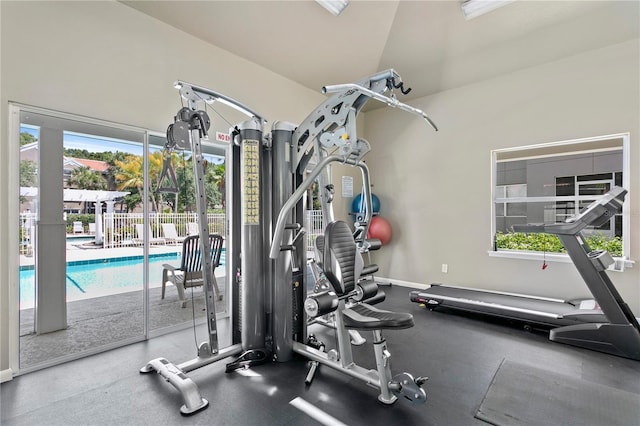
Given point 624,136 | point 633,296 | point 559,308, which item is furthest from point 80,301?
point 624,136

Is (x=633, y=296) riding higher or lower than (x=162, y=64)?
lower

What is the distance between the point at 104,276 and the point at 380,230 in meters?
3.83

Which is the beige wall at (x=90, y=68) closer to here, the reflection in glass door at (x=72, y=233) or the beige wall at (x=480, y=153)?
the reflection in glass door at (x=72, y=233)

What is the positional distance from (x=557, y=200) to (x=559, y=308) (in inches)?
58.4

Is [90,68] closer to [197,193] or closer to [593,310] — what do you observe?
[197,193]

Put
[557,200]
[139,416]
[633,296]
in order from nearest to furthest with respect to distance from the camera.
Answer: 1. [139,416]
2. [633,296]
3. [557,200]

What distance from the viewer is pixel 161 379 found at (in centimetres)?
230

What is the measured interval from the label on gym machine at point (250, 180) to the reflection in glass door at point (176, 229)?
0.85 meters

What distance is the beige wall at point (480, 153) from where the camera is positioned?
351cm

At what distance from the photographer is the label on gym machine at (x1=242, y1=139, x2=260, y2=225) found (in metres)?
2.56

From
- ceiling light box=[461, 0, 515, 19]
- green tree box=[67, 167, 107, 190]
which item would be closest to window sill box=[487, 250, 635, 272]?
ceiling light box=[461, 0, 515, 19]

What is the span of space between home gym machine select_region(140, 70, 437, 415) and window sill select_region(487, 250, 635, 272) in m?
2.66

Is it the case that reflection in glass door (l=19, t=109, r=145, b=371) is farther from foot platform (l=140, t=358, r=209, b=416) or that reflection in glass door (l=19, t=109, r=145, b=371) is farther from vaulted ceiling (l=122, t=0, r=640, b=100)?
vaulted ceiling (l=122, t=0, r=640, b=100)

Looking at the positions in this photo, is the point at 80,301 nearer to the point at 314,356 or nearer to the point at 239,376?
the point at 239,376
